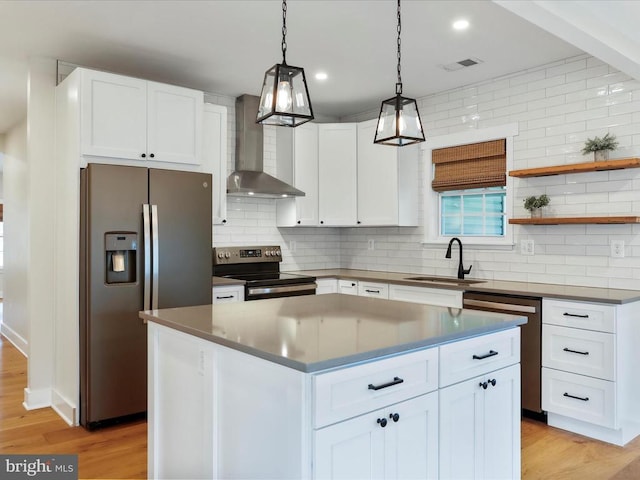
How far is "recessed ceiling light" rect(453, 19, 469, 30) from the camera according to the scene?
309 cm

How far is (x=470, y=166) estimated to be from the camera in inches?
172

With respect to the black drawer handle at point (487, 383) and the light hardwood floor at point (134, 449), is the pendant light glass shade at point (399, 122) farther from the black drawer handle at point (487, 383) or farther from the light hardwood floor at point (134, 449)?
the light hardwood floor at point (134, 449)

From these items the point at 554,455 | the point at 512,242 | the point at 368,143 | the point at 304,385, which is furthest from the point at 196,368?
the point at 368,143

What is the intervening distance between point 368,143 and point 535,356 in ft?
8.06

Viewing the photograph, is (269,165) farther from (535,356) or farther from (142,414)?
(535,356)

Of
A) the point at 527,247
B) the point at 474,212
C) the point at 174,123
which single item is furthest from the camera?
the point at 474,212

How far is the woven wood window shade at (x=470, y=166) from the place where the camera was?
13.6 feet

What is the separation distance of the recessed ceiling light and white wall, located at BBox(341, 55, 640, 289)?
1.04m

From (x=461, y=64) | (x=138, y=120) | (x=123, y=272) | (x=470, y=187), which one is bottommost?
(x=123, y=272)

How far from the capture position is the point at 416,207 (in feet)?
15.6

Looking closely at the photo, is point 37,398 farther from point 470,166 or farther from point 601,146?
point 601,146

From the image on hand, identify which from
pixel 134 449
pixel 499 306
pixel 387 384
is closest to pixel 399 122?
pixel 387 384

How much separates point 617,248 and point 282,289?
2472 mm

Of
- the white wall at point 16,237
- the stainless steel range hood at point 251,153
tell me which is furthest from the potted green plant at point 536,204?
the white wall at point 16,237
